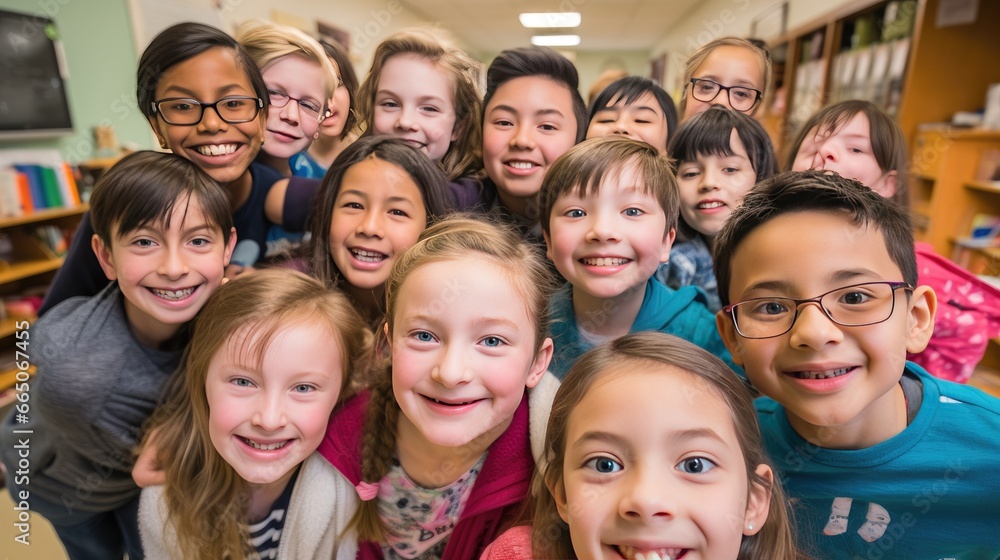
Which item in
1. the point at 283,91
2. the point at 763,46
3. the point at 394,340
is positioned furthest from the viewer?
the point at 763,46

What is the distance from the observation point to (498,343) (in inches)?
42.4

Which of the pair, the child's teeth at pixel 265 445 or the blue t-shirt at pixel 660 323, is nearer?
the child's teeth at pixel 265 445

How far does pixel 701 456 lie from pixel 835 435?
1.36 feet

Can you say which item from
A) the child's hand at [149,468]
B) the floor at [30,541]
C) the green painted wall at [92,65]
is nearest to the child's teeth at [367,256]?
the child's hand at [149,468]

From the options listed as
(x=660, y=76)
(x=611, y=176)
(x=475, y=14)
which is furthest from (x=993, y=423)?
(x=660, y=76)

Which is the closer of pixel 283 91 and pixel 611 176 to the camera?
pixel 611 176

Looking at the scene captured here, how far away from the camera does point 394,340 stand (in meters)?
1.11

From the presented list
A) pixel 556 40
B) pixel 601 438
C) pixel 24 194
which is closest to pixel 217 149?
pixel 601 438

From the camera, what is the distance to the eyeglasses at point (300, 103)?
1.62 metres

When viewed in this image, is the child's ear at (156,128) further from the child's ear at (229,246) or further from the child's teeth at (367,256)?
the child's teeth at (367,256)

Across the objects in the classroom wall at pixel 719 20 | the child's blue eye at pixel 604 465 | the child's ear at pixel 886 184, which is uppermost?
the classroom wall at pixel 719 20

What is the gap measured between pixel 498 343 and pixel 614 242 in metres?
0.36

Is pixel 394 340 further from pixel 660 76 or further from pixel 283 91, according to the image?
pixel 660 76

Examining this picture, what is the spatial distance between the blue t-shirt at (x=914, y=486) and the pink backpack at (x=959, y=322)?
42 centimetres
